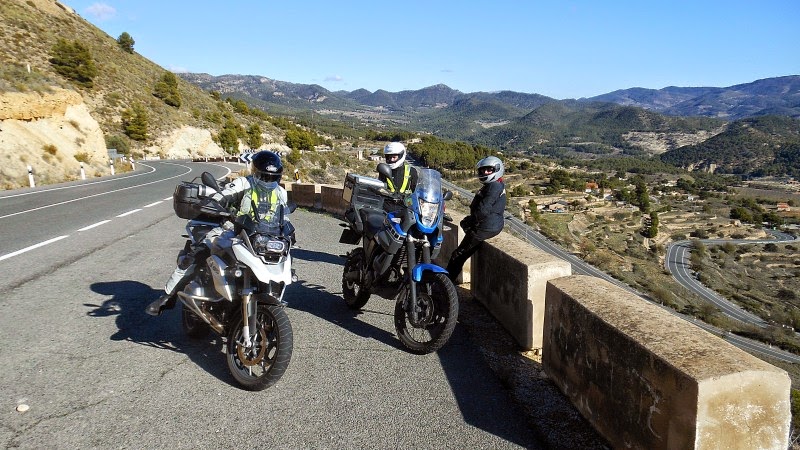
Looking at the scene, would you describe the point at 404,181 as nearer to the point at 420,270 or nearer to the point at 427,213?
the point at 427,213

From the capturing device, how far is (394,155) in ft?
20.4

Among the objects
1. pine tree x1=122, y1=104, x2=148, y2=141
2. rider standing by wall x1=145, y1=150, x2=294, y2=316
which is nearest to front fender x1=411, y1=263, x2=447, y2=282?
rider standing by wall x1=145, y1=150, x2=294, y2=316

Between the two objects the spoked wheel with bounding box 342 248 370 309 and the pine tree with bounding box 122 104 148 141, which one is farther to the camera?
the pine tree with bounding box 122 104 148 141

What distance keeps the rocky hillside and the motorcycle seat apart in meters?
19.7

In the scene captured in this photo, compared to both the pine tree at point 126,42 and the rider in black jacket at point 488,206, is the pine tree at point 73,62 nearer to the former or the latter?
the pine tree at point 126,42

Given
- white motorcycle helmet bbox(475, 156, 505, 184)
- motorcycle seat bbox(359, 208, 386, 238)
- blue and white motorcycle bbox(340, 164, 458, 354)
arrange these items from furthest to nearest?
white motorcycle helmet bbox(475, 156, 505, 184) → motorcycle seat bbox(359, 208, 386, 238) → blue and white motorcycle bbox(340, 164, 458, 354)

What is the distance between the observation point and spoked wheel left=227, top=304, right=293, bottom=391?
3814mm

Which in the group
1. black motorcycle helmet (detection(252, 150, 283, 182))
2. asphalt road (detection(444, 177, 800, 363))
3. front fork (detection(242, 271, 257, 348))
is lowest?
asphalt road (detection(444, 177, 800, 363))

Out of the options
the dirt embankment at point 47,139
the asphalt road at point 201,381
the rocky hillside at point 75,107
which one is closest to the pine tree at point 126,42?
the rocky hillside at point 75,107

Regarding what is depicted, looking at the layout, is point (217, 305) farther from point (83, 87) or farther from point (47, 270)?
point (83, 87)

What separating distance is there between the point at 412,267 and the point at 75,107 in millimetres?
31470

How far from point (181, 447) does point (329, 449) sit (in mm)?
932

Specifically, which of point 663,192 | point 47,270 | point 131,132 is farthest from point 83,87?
point 663,192

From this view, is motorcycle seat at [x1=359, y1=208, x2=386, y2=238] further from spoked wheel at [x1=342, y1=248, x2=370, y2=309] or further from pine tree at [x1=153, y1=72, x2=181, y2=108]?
pine tree at [x1=153, y1=72, x2=181, y2=108]
